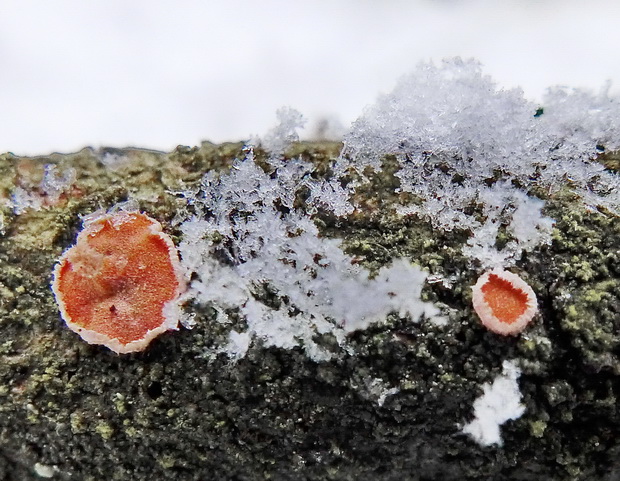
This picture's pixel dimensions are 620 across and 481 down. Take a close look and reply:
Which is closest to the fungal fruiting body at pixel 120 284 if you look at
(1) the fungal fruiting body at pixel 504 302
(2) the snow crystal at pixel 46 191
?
(2) the snow crystal at pixel 46 191

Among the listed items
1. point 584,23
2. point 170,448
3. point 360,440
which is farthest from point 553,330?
point 584,23

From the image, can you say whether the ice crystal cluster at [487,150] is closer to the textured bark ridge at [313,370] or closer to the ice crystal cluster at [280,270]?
the textured bark ridge at [313,370]

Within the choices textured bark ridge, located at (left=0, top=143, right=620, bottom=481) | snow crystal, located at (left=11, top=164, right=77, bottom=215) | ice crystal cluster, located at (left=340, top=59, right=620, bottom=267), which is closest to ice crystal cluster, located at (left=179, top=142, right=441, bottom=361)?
textured bark ridge, located at (left=0, top=143, right=620, bottom=481)

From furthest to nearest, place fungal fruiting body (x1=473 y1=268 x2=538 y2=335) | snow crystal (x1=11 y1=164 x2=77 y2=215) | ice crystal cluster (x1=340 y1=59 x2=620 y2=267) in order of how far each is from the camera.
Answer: snow crystal (x1=11 y1=164 x2=77 y2=215) → ice crystal cluster (x1=340 y1=59 x2=620 y2=267) → fungal fruiting body (x1=473 y1=268 x2=538 y2=335)

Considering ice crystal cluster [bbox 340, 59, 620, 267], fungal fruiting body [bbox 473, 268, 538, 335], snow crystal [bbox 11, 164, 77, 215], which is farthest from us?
snow crystal [bbox 11, 164, 77, 215]

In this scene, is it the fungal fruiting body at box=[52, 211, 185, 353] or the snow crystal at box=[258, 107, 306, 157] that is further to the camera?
the snow crystal at box=[258, 107, 306, 157]

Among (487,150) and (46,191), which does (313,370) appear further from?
(46,191)

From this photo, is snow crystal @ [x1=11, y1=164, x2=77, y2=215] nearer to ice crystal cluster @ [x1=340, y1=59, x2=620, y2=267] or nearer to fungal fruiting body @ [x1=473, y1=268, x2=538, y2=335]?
ice crystal cluster @ [x1=340, y1=59, x2=620, y2=267]

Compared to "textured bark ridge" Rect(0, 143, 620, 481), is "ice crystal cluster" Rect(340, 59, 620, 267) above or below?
above
